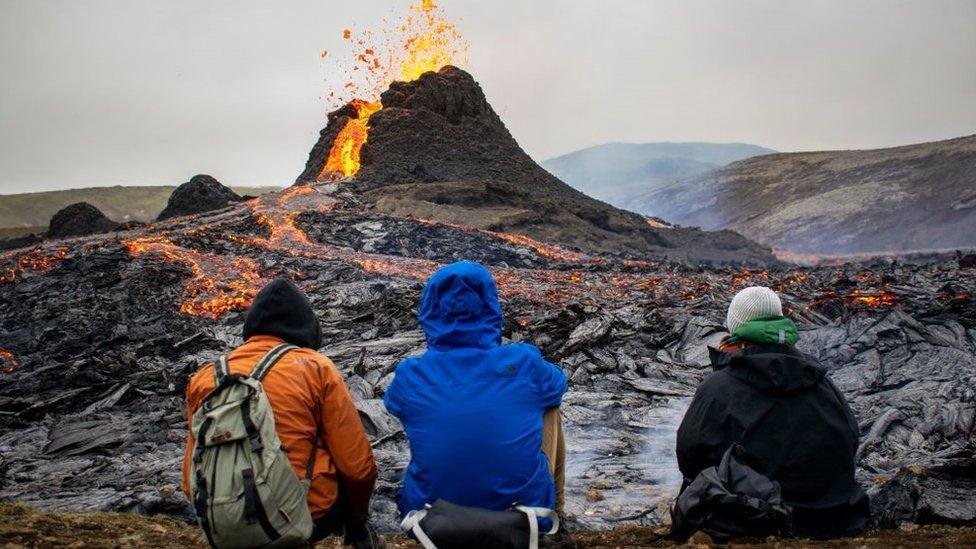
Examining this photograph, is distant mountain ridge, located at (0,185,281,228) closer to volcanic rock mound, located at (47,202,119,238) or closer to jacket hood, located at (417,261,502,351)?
volcanic rock mound, located at (47,202,119,238)

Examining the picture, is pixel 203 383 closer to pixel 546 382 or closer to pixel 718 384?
pixel 546 382

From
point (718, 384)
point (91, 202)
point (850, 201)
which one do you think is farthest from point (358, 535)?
point (91, 202)

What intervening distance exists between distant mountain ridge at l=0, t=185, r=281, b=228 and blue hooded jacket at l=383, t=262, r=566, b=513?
455 ft

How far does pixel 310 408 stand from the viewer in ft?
11.2

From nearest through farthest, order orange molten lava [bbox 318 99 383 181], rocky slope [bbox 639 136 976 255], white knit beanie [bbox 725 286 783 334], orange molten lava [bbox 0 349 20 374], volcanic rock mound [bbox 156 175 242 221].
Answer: white knit beanie [bbox 725 286 783 334] → orange molten lava [bbox 0 349 20 374] → volcanic rock mound [bbox 156 175 242 221] → orange molten lava [bbox 318 99 383 181] → rocky slope [bbox 639 136 976 255]

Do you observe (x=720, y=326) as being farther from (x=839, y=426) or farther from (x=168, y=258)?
(x=168, y=258)

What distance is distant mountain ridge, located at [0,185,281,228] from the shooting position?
13262 cm

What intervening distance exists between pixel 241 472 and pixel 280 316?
2.96 ft

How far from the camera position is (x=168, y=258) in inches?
869

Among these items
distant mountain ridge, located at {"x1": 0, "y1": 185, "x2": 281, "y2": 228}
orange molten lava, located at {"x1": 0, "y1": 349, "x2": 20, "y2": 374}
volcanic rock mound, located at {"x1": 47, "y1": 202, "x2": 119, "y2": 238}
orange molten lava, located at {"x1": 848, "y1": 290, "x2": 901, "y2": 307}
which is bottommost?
orange molten lava, located at {"x1": 0, "y1": 349, "x2": 20, "y2": 374}

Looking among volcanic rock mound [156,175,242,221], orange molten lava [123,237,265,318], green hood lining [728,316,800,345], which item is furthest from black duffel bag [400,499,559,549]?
volcanic rock mound [156,175,242,221]

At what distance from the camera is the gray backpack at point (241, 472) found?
9.96 feet

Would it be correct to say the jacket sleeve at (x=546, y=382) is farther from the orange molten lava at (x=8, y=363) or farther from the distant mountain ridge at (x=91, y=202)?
the distant mountain ridge at (x=91, y=202)

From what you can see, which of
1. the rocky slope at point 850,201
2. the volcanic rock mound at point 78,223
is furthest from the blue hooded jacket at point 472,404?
the rocky slope at point 850,201
